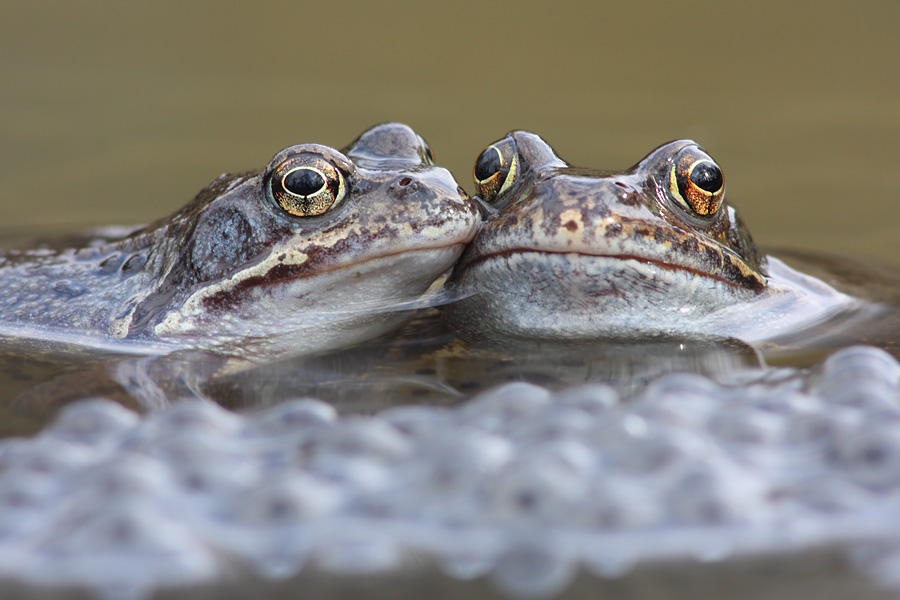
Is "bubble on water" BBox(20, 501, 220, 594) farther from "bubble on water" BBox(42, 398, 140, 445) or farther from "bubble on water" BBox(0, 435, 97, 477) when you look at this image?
"bubble on water" BBox(42, 398, 140, 445)

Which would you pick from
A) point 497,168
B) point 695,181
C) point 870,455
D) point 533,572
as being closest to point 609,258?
point 695,181

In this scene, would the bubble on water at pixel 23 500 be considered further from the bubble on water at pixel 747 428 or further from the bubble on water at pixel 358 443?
the bubble on water at pixel 747 428

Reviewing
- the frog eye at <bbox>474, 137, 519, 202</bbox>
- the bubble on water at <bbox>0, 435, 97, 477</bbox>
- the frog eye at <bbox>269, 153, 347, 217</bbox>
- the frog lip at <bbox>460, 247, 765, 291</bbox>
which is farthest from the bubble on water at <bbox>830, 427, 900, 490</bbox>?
the frog eye at <bbox>269, 153, 347, 217</bbox>

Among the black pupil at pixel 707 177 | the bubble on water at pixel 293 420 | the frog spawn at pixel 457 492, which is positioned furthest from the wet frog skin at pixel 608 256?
the bubble on water at pixel 293 420

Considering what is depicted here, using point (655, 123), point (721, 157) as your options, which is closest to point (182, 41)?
point (655, 123)

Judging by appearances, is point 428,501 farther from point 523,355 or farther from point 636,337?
point 636,337

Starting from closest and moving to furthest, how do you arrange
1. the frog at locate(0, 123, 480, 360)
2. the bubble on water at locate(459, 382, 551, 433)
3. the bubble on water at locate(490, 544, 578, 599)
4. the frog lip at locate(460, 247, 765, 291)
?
the bubble on water at locate(490, 544, 578, 599) < the bubble on water at locate(459, 382, 551, 433) < the frog lip at locate(460, 247, 765, 291) < the frog at locate(0, 123, 480, 360)

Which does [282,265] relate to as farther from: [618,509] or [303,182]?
[618,509]
